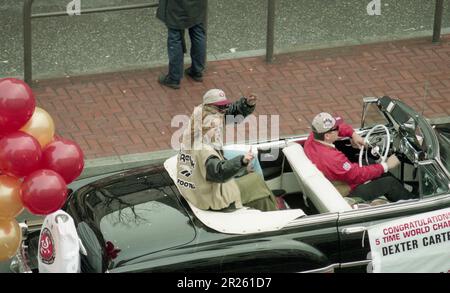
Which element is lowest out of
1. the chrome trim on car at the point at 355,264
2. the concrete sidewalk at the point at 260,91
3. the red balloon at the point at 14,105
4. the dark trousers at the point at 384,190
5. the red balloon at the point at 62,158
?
the concrete sidewalk at the point at 260,91

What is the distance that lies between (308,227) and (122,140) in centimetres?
333

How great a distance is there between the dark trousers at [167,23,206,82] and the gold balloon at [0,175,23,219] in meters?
4.38

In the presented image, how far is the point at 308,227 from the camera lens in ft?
25.3

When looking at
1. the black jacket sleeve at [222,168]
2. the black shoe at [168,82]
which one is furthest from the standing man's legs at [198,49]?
the black jacket sleeve at [222,168]

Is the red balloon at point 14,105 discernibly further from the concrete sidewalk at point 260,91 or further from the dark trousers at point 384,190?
the concrete sidewalk at point 260,91

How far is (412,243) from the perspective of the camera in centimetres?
786

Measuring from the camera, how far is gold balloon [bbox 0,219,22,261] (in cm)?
728

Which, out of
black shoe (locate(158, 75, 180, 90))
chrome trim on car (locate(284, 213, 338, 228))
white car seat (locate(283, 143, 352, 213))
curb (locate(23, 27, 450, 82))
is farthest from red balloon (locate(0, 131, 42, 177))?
curb (locate(23, 27, 450, 82))

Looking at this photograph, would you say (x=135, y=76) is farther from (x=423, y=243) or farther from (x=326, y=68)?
(x=423, y=243)

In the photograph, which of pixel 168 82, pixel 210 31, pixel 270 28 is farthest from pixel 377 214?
pixel 210 31

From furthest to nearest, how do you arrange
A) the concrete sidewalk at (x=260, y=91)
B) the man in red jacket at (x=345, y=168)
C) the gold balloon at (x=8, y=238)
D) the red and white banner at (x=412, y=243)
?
the concrete sidewalk at (x=260, y=91)
the man in red jacket at (x=345, y=168)
the red and white banner at (x=412, y=243)
the gold balloon at (x=8, y=238)

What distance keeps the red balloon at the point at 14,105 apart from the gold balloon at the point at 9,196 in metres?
0.31

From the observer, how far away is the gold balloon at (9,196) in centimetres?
715

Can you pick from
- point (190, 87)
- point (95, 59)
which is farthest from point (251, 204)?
point (95, 59)
